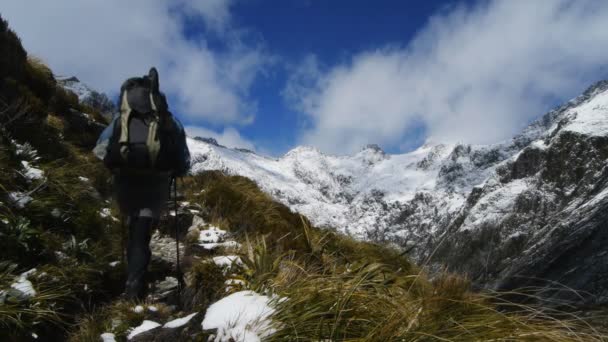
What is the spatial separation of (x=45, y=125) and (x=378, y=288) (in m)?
7.78

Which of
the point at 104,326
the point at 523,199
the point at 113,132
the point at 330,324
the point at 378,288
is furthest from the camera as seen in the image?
the point at 523,199

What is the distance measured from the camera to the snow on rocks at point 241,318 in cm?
246

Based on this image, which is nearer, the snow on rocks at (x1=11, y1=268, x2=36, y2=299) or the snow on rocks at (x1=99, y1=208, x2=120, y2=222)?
the snow on rocks at (x1=11, y1=268, x2=36, y2=299)

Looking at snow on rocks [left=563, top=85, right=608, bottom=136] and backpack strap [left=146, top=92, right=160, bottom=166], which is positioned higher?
snow on rocks [left=563, top=85, right=608, bottom=136]

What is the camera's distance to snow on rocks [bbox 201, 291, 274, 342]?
8.08 ft

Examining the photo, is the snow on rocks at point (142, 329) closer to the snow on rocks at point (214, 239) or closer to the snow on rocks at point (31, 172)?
the snow on rocks at point (214, 239)

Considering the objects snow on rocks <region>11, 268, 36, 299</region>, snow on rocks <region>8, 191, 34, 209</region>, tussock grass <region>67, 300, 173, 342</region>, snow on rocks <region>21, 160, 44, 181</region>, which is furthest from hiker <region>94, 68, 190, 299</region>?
snow on rocks <region>21, 160, 44, 181</region>

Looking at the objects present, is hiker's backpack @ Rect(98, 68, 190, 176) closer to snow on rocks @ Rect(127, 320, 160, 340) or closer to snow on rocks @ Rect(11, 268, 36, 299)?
snow on rocks @ Rect(11, 268, 36, 299)

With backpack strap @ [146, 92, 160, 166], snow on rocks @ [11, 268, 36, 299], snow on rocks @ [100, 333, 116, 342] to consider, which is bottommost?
snow on rocks @ [100, 333, 116, 342]

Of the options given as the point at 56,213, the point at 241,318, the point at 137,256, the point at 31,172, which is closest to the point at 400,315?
the point at 241,318

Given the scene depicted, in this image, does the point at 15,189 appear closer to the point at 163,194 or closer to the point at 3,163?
the point at 3,163

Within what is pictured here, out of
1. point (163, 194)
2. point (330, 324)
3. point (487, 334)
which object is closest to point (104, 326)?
point (163, 194)

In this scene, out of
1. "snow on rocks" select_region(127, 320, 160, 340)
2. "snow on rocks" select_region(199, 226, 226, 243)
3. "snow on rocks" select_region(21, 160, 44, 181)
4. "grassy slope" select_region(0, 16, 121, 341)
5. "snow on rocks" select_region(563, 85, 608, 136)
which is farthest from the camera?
"snow on rocks" select_region(563, 85, 608, 136)

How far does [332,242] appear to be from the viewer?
292 inches
